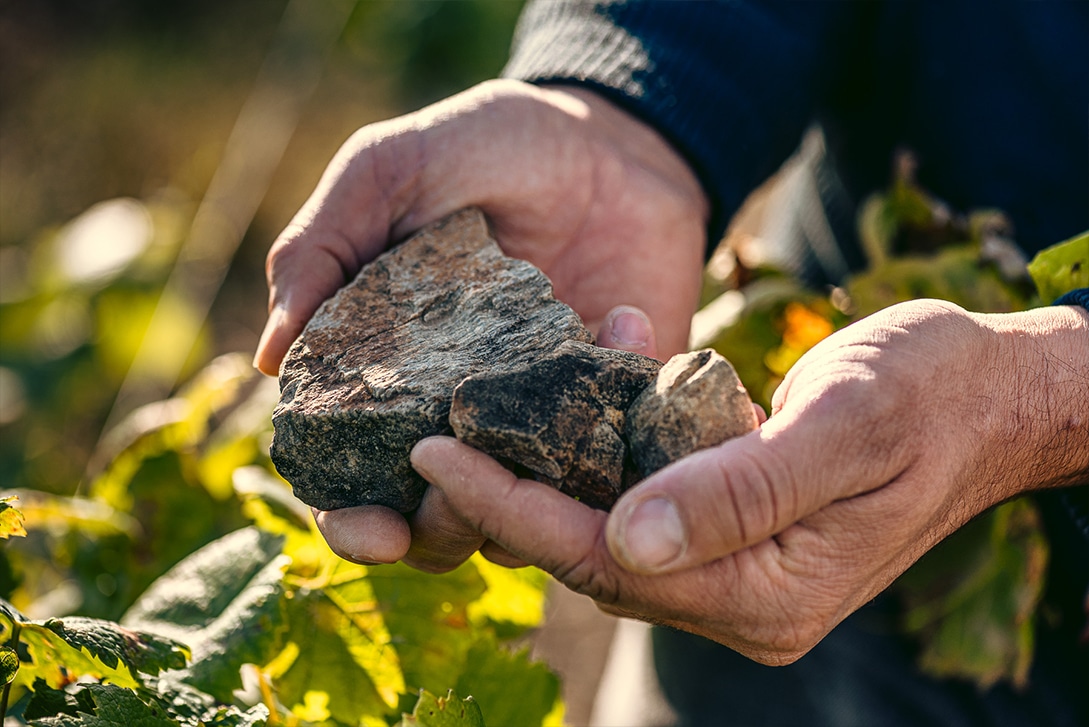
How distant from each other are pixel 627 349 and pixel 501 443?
1.56 feet

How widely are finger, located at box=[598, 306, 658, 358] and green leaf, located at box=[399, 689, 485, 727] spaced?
84cm

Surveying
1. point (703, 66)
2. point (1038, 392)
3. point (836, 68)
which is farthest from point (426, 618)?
point (836, 68)

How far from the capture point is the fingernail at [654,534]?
1.34 metres

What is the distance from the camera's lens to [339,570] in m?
1.91

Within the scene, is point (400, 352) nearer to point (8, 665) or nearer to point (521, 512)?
point (521, 512)

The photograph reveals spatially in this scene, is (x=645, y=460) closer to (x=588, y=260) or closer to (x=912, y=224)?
(x=588, y=260)

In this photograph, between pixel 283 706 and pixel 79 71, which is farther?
pixel 79 71

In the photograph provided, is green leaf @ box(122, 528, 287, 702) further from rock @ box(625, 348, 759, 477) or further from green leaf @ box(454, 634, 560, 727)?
rock @ box(625, 348, 759, 477)

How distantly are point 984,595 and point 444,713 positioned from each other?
1.55m

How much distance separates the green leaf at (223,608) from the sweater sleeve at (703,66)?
1508 millimetres

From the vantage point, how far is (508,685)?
1.86m

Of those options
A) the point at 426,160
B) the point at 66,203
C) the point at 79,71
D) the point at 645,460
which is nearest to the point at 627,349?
the point at 645,460

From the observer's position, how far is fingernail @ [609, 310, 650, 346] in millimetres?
1953

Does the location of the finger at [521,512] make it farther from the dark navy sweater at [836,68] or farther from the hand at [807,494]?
the dark navy sweater at [836,68]
